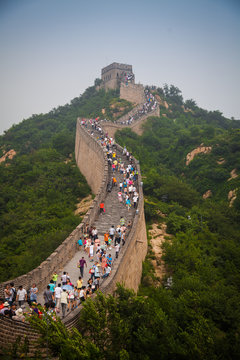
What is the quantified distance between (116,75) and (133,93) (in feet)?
28.5

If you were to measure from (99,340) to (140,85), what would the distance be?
51296 millimetres

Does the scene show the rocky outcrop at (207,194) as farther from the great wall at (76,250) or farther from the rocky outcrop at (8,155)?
the rocky outcrop at (8,155)

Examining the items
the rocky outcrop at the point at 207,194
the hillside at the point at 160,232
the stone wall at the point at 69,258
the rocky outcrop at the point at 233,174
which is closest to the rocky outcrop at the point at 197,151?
the hillside at the point at 160,232

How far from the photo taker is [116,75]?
61719 millimetres

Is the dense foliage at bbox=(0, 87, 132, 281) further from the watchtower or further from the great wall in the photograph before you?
the watchtower

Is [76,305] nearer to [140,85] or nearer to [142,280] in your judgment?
[142,280]

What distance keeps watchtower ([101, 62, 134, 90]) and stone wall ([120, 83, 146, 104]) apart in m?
4.16

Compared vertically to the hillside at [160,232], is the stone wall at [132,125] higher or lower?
higher

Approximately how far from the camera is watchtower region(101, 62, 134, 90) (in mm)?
61000

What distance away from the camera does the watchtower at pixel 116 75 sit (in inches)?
2402

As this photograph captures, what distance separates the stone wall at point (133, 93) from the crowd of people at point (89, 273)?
33.9m

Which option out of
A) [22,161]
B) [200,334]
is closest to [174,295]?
[200,334]

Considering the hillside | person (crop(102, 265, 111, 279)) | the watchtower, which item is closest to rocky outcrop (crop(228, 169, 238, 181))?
the hillside

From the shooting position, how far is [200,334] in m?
9.80
